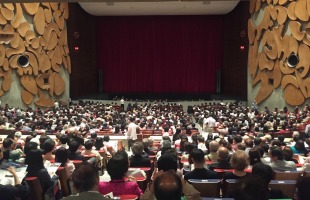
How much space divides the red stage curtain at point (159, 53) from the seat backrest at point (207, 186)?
25.3 m

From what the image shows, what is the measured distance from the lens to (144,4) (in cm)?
2464

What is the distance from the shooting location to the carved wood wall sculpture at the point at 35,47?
19094mm

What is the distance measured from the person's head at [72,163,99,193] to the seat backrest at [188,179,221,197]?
1.57 m

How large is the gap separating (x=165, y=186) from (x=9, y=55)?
1832 cm

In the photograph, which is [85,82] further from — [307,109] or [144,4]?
[307,109]

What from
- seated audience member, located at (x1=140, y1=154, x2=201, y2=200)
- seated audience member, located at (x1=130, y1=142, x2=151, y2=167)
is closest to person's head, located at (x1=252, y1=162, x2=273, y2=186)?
seated audience member, located at (x1=140, y1=154, x2=201, y2=200)

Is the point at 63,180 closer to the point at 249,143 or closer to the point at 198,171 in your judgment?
the point at 198,171

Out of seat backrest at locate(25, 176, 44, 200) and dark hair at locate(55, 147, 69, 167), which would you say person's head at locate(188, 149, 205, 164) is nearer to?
seat backrest at locate(25, 176, 44, 200)

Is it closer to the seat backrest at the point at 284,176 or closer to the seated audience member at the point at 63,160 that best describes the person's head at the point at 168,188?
the seat backrest at the point at 284,176

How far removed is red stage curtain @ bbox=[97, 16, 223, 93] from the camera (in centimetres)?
2934

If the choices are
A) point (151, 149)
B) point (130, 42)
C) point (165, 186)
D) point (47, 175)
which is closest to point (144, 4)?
point (130, 42)

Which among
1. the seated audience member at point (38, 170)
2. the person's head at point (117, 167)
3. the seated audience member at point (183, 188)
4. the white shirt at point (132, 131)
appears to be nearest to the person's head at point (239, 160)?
the seated audience member at point (183, 188)

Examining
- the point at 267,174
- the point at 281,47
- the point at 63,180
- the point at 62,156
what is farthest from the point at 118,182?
the point at 281,47

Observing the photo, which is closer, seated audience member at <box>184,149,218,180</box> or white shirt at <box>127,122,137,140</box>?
seated audience member at <box>184,149,218,180</box>
